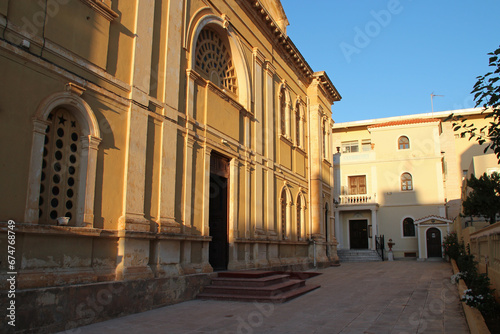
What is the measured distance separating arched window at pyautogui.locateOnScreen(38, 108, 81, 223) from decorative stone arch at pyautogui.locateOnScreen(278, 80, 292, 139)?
36.1 ft

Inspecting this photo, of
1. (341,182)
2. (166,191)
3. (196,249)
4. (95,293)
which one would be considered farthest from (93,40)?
(341,182)

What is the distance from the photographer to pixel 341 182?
32.8 meters

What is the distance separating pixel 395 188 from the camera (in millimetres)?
31500

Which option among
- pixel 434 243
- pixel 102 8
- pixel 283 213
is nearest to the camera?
pixel 102 8

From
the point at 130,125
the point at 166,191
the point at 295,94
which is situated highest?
the point at 295,94

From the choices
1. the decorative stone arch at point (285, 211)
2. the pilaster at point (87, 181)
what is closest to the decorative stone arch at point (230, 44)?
the pilaster at point (87, 181)

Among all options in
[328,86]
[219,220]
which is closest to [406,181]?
[328,86]

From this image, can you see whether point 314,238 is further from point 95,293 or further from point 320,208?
point 95,293

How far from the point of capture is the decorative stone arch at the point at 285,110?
17609 millimetres

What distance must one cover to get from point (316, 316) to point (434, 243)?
23721 millimetres

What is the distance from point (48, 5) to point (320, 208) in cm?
1594

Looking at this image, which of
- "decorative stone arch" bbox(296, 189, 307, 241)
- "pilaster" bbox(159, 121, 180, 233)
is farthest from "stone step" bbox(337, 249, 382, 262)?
"pilaster" bbox(159, 121, 180, 233)

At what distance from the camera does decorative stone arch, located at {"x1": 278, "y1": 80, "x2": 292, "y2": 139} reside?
17609mm

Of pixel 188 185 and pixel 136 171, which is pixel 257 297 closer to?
pixel 188 185
